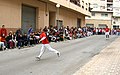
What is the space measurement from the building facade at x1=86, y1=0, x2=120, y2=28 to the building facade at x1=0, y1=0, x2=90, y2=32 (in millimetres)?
36638

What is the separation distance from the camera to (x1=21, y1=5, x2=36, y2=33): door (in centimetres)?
3235

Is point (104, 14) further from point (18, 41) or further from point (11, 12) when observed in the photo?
point (18, 41)

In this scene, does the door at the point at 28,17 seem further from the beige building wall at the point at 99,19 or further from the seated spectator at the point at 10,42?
the beige building wall at the point at 99,19

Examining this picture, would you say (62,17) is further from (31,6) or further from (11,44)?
(11,44)

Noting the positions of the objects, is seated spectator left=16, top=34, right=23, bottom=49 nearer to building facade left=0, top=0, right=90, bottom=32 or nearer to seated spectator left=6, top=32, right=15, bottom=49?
seated spectator left=6, top=32, right=15, bottom=49

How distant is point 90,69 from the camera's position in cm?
1234

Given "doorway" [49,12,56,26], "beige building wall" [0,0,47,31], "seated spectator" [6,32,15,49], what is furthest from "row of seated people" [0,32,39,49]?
"doorway" [49,12,56,26]

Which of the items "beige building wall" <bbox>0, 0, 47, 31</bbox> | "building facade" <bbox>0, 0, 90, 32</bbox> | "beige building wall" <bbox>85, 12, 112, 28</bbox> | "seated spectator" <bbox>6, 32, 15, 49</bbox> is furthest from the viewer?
"beige building wall" <bbox>85, 12, 112, 28</bbox>

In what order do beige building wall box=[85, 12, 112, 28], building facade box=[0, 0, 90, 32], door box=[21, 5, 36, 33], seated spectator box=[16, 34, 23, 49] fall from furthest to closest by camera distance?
beige building wall box=[85, 12, 112, 28]
door box=[21, 5, 36, 33]
building facade box=[0, 0, 90, 32]
seated spectator box=[16, 34, 23, 49]

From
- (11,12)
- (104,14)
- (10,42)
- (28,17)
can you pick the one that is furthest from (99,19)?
(10,42)

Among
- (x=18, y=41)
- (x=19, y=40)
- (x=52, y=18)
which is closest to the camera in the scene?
(x=18, y=41)

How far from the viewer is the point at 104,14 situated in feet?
305

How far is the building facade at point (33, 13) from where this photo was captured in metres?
27.7

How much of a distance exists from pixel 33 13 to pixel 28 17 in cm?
194
